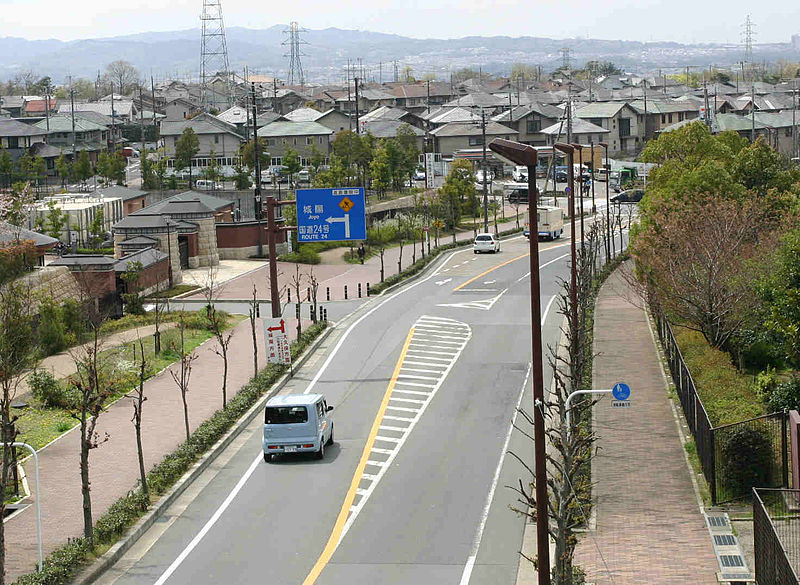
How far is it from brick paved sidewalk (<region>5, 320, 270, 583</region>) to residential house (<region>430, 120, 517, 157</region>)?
86506 millimetres

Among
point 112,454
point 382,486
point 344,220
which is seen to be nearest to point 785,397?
point 382,486

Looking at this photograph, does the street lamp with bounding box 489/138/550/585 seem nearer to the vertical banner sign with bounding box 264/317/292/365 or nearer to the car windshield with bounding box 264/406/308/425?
the car windshield with bounding box 264/406/308/425

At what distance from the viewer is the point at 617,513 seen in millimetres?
21422

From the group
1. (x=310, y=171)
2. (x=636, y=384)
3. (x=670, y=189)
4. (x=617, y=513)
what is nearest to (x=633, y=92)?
(x=310, y=171)

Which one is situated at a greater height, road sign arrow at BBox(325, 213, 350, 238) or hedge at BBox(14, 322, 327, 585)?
road sign arrow at BBox(325, 213, 350, 238)

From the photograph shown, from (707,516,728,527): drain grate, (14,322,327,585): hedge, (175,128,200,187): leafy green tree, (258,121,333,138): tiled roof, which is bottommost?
(707,516,728,527): drain grate

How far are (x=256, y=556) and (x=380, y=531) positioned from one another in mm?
2562

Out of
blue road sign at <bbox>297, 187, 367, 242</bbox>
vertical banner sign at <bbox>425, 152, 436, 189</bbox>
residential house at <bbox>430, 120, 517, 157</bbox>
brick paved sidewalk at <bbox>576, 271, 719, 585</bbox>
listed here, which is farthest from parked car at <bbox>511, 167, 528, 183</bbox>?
brick paved sidewalk at <bbox>576, 271, 719, 585</bbox>

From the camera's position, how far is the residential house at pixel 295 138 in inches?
4491

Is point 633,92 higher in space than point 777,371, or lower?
higher

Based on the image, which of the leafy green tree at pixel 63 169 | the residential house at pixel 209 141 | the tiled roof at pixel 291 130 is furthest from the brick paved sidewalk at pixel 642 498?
the residential house at pixel 209 141

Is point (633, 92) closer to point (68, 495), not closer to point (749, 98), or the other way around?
point (749, 98)

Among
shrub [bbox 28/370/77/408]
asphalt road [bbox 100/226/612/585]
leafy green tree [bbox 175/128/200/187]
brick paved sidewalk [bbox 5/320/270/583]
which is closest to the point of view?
asphalt road [bbox 100/226/612/585]

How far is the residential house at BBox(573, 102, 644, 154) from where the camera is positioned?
5034 inches
